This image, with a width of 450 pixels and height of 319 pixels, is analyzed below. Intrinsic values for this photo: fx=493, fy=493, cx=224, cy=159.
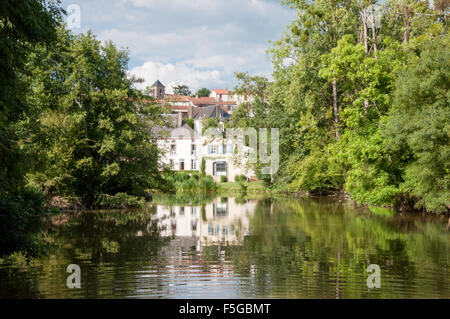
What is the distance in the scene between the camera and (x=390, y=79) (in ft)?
94.8

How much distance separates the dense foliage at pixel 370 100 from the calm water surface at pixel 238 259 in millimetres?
3820

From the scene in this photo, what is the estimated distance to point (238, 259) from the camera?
14039 mm

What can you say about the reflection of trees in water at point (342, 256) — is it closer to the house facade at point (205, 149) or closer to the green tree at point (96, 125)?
the green tree at point (96, 125)

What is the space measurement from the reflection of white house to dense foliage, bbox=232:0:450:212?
8.27 m

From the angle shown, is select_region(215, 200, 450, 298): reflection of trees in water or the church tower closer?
select_region(215, 200, 450, 298): reflection of trees in water

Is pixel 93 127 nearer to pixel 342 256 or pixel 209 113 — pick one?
pixel 342 256

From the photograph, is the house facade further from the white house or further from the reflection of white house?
the reflection of white house

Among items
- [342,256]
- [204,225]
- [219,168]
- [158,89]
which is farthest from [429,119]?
[158,89]

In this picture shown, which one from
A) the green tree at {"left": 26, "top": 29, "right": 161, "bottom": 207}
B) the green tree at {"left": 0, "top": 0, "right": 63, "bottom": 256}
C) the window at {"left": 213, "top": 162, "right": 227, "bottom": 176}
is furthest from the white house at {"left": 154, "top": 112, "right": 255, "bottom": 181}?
the green tree at {"left": 0, "top": 0, "right": 63, "bottom": 256}

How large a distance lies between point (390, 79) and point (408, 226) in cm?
1026

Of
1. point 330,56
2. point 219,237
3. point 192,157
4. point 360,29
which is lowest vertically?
point 219,237

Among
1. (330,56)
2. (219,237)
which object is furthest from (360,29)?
(219,237)

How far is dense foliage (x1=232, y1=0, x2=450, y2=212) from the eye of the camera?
22484 millimetres
